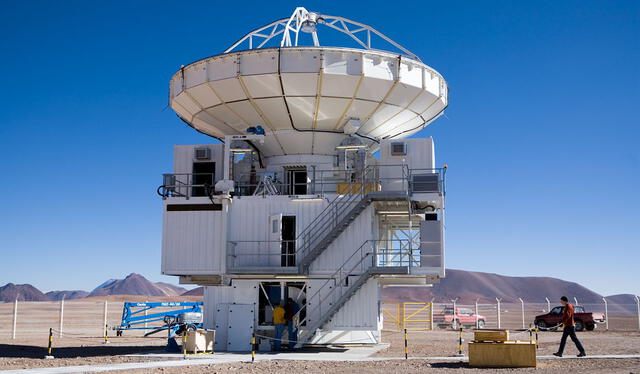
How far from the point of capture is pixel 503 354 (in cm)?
1986

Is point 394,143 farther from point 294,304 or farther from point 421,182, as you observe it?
point 294,304

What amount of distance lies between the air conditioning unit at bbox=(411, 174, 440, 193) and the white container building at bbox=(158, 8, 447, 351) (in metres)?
0.04

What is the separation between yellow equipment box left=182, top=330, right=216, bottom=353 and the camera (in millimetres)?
23859

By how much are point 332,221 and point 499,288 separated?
6265 inches

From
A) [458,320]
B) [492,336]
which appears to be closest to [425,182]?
[492,336]

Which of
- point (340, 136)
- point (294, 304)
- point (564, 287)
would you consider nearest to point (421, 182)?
point (340, 136)

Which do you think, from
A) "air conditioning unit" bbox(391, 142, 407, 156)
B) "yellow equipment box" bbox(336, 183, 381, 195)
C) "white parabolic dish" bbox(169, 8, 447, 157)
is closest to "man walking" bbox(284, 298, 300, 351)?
"yellow equipment box" bbox(336, 183, 381, 195)

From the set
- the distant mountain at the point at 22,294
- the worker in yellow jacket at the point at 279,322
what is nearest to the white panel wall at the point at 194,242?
the worker in yellow jacket at the point at 279,322

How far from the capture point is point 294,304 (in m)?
26.1

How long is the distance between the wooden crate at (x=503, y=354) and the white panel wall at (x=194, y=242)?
10.0 metres

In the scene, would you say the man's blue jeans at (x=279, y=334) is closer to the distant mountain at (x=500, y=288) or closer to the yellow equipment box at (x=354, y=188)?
the yellow equipment box at (x=354, y=188)

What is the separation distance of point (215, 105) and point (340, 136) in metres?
4.86

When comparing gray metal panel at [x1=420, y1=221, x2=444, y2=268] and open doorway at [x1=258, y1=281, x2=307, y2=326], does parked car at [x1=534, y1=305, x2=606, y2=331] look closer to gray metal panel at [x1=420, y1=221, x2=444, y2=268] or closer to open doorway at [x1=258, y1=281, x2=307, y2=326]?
gray metal panel at [x1=420, y1=221, x2=444, y2=268]

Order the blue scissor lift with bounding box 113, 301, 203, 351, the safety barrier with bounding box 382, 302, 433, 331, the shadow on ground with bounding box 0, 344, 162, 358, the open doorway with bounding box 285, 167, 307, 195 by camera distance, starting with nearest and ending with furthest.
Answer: the shadow on ground with bounding box 0, 344, 162, 358 < the open doorway with bounding box 285, 167, 307, 195 < the blue scissor lift with bounding box 113, 301, 203, 351 < the safety barrier with bounding box 382, 302, 433, 331
